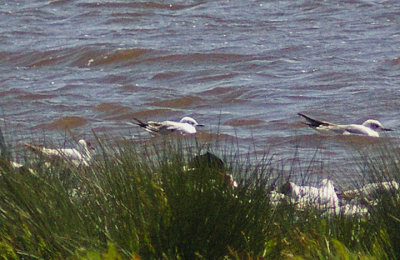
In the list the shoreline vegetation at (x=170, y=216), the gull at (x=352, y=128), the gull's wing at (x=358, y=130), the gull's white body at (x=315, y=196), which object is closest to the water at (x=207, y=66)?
the gull at (x=352, y=128)

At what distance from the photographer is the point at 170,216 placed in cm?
406

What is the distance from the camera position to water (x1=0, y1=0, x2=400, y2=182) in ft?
37.1

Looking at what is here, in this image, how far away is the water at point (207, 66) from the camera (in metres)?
11.3

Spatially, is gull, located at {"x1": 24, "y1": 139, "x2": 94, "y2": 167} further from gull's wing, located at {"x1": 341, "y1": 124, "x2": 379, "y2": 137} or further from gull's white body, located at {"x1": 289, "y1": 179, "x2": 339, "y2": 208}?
gull's wing, located at {"x1": 341, "y1": 124, "x2": 379, "y2": 137}

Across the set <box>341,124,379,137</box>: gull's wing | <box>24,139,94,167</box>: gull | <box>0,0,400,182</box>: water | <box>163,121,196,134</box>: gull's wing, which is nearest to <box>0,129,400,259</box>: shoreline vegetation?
<box>24,139,94,167</box>: gull

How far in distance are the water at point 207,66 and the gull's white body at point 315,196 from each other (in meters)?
2.99

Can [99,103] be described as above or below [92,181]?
below

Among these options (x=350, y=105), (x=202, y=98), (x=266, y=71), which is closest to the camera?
(x=350, y=105)

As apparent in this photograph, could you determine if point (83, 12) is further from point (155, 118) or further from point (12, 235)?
point (12, 235)

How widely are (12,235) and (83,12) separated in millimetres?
15704

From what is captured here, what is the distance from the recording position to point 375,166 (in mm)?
4824

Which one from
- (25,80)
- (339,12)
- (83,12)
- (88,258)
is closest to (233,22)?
(339,12)

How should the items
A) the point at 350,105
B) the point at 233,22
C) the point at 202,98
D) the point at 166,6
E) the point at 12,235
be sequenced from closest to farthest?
the point at 12,235 → the point at 350,105 → the point at 202,98 → the point at 233,22 → the point at 166,6

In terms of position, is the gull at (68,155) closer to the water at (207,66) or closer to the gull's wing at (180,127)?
the water at (207,66)
